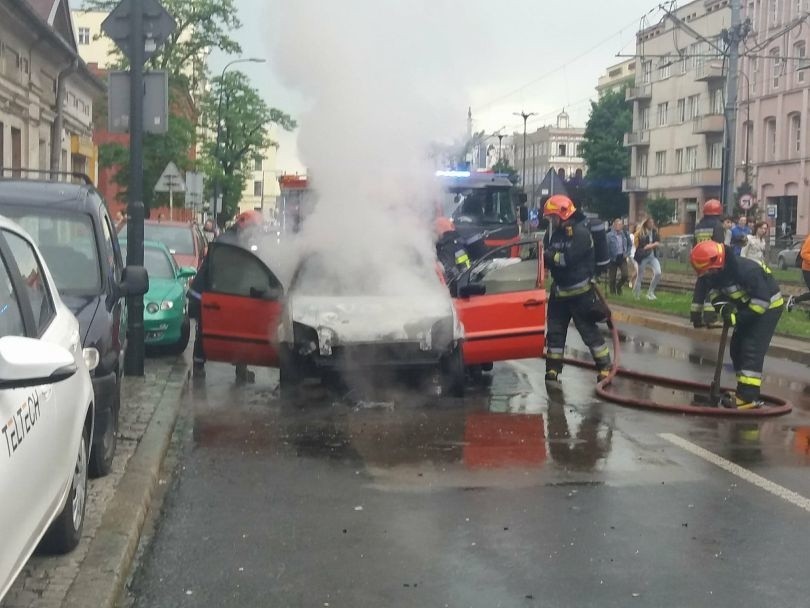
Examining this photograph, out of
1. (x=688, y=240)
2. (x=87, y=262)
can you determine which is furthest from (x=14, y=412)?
(x=688, y=240)

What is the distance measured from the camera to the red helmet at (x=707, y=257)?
955cm

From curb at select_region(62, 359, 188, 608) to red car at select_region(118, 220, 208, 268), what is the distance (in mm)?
9439

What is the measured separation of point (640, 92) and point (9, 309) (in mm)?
77928

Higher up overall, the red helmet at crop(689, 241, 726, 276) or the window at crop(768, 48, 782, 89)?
the window at crop(768, 48, 782, 89)

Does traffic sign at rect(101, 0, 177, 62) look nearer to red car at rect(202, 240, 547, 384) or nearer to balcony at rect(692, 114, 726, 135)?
red car at rect(202, 240, 547, 384)

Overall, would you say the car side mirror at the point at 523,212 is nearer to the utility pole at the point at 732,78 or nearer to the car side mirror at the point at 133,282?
the utility pole at the point at 732,78

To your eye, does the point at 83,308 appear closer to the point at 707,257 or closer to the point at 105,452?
the point at 105,452

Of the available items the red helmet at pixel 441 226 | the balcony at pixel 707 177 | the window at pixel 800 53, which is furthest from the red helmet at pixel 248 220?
the balcony at pixel 707 177

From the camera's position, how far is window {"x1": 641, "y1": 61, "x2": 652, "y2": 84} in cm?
7988

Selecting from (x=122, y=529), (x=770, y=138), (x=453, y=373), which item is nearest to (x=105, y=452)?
(x=122, y=529)

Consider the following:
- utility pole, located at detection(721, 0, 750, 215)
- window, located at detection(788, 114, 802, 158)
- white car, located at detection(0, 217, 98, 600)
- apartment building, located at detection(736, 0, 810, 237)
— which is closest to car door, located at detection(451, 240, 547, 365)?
white car, located at detection(0, 217, 98, 600)

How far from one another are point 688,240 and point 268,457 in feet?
149

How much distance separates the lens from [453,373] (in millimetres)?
10070

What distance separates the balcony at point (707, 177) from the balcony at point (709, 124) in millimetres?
2251
